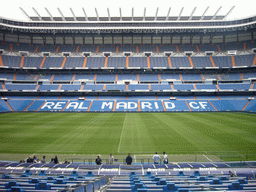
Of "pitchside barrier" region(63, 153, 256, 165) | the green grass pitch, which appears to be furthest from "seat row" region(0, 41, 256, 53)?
"pitchside barrier" region(63, 153, 256, 165)

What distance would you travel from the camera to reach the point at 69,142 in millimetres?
→ 17094

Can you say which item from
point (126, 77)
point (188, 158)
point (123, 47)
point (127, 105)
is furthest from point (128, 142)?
point (123, 47)

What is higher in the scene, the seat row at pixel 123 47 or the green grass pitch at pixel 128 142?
the seat row at pixel 123 47

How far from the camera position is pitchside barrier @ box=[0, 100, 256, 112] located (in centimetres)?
4147

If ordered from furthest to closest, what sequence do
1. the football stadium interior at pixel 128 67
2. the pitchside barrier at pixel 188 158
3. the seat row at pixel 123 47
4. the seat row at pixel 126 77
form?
the seat row at pixel 123 47
the seat row at pixel 126 77
the football stadium interior at pixel 128 67
the pitchside barrier at pixel 188 158

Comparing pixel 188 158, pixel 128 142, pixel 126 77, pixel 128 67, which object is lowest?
pixel 188 158

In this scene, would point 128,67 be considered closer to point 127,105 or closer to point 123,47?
Result: point 123,47

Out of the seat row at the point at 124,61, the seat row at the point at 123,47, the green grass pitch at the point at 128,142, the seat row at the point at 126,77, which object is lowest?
the green grass pitch at the point at 128,142

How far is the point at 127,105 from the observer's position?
43.6m

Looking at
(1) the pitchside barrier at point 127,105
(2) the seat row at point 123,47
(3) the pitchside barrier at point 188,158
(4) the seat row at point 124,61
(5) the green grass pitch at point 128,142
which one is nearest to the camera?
(3) the pitchside barrier at point 188,158

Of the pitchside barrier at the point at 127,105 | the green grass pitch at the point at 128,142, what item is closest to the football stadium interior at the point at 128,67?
the pitchside barrier at the point at 127,105

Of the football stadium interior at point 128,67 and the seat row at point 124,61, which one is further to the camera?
the seat row at point 124,61

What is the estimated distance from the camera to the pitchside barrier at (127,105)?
41.5 m

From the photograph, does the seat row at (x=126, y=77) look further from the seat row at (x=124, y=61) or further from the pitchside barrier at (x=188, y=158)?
the pitchside barrier at (x=188, y=158)
